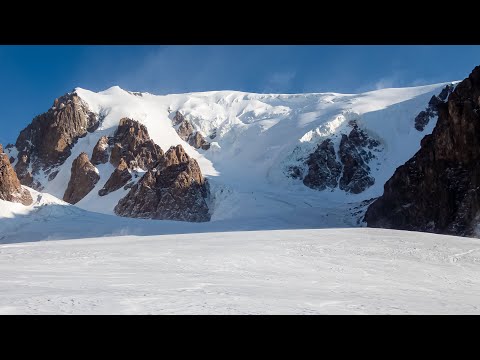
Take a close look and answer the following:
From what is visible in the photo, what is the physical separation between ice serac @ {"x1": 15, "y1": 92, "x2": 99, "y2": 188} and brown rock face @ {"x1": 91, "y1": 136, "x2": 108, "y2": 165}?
13.7 metres

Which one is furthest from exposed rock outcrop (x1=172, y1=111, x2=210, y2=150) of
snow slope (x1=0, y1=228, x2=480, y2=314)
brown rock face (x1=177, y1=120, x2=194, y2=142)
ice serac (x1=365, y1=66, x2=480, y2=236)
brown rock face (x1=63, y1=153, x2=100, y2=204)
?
snow slope (x1=0, y1=228, x2=480, y2=314)

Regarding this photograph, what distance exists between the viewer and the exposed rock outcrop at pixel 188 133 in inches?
5487

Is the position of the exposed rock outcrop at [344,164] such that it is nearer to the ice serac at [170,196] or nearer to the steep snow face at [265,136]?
the steep snow face at [265,136]

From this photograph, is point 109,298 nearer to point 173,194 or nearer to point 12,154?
point 173,194

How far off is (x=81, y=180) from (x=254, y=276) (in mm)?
108369

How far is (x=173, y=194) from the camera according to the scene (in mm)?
91625

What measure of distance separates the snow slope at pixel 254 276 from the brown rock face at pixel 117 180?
84482 mm

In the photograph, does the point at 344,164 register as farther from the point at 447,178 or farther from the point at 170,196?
the point at 447,178

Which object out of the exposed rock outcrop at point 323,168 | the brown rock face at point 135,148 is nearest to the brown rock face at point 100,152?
the brown rock face at point 135,148
